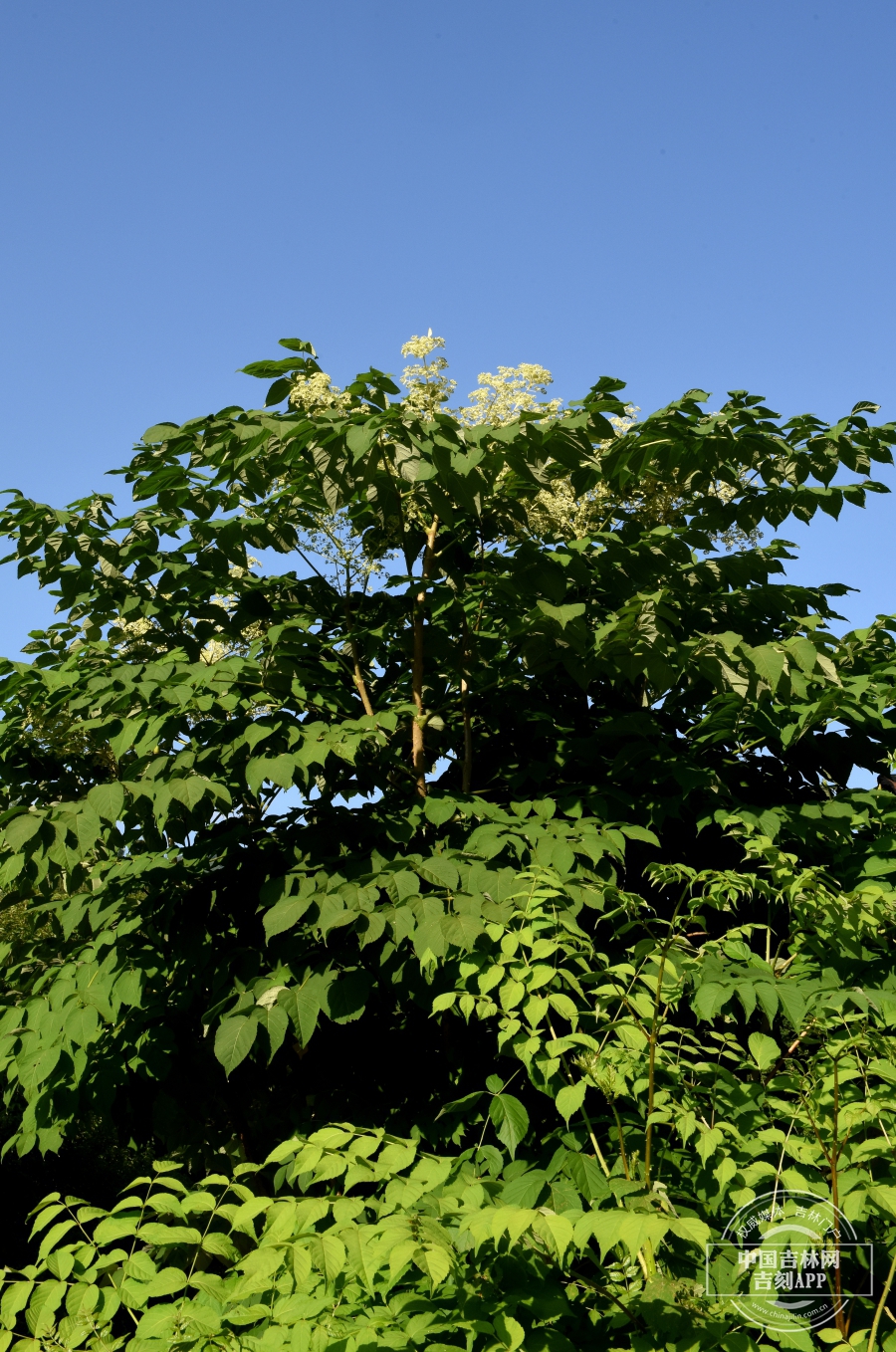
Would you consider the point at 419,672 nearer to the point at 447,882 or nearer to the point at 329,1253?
the point at 447,882

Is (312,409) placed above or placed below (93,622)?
above

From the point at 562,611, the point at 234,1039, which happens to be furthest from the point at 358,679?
the point at 234,1039

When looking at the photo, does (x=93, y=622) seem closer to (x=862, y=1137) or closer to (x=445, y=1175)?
(x=445, y=1175)

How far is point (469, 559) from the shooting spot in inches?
165

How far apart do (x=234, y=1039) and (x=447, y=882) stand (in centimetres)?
72

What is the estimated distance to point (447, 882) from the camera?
3000mm

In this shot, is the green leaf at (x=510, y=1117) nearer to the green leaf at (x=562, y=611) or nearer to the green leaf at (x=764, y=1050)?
the green leaf at (x=764, y=1050)

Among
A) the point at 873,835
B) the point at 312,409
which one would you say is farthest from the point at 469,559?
the point at 873,835

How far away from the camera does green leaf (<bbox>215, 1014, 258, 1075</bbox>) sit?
279 cm

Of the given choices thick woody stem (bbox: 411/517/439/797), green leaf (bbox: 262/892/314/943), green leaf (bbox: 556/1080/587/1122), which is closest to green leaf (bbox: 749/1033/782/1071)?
green leaf (bbox: 556/1080/587/1122)

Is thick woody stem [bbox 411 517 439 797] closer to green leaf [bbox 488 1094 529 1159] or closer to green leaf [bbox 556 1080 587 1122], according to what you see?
green leaf [bbox 488 1094 529 1159]

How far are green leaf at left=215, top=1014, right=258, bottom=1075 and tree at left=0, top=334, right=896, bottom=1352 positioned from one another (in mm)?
14

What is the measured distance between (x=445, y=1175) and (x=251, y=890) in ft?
5.68

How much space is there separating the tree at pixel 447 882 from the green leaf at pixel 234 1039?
0.5 inches
